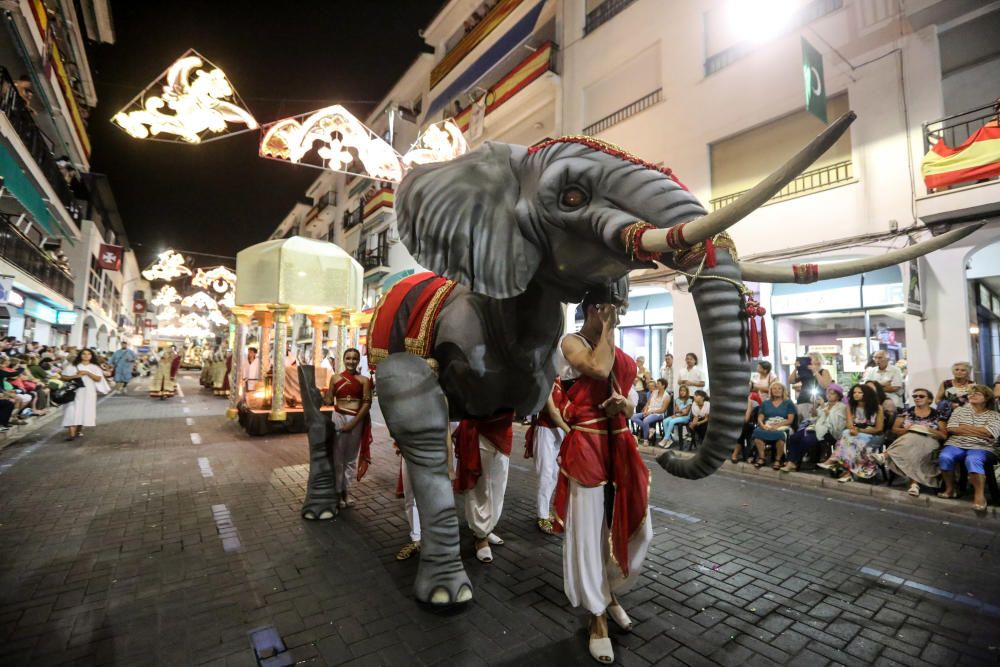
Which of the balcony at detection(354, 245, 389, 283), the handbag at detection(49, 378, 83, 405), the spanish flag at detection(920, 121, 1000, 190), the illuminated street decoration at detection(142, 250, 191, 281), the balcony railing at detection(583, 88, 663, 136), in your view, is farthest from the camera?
the balcony at detection(354, 245, 389, 283)

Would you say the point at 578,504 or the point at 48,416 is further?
the point at 48,416

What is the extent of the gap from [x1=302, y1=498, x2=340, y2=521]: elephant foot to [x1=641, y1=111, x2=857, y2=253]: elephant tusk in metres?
3.91

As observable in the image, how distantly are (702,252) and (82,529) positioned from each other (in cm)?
530

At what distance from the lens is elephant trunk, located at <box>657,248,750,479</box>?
182 centimetres

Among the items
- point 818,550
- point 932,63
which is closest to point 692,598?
point 818,550

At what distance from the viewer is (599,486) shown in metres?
2.47

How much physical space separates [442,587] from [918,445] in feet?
20.0

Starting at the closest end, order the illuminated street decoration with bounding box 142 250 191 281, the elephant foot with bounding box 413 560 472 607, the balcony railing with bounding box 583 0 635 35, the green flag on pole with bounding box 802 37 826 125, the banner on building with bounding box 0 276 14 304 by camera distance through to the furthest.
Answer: the elephant foot with bounding box 413 560 472 607
the green flag on pole with bounding box 802 37 826 125
the balcony railing with bounding box 583 0 635 35
the banner on building with bounding box 0 276 14 304
the illuminated street decoration with bounding box 142 250 191 281

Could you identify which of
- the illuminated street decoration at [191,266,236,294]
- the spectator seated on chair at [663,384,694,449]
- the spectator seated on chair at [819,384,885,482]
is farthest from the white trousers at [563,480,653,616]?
the illuminated street decoration at [191,266,236,294]

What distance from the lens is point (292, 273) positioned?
8969 millimetres

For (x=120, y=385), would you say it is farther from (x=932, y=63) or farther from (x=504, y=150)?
(x=932, y=63)

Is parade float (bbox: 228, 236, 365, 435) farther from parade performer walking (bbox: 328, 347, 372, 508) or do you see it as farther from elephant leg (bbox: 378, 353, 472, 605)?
elephant leg (bbox: 378, 353, 472, 605)

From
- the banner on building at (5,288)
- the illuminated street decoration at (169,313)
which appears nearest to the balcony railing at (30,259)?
the banner on building at (5,288)

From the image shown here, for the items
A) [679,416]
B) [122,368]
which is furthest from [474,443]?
[122,368]
